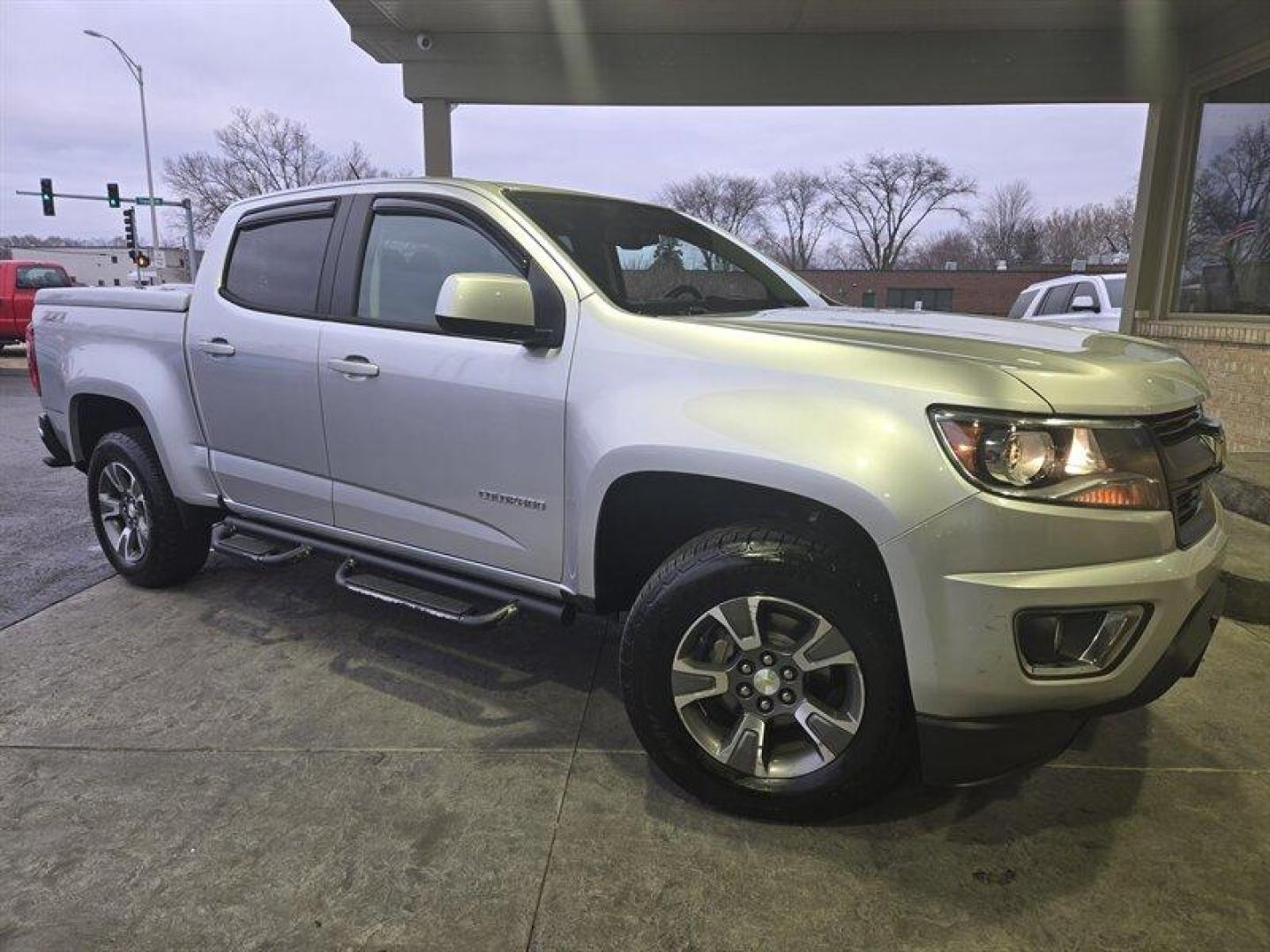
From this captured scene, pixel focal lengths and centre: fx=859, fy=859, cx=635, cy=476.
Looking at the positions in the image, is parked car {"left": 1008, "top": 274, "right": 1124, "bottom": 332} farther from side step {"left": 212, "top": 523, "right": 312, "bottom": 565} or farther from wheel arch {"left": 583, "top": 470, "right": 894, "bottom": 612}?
side step {"left": 212, "top": 523, "right": 312, "bottom": 565}

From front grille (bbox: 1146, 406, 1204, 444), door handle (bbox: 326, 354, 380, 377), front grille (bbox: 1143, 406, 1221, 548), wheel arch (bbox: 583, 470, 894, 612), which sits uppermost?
door handle (bbox: 326, 354, 380, 377)

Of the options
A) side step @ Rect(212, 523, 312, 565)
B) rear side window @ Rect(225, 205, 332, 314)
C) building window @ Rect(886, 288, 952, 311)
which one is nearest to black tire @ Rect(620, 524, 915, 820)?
side step @ Rect(212, 523, 312, 565)

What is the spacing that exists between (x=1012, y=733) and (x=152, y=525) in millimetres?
4054

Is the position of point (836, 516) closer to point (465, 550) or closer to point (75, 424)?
point (465, 550)

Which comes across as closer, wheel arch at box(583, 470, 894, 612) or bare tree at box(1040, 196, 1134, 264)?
wheel arch at box(583, 470, 894, 612)

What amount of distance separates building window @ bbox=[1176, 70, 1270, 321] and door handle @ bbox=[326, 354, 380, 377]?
26.3 feet

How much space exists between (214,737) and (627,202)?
2712 millimetres

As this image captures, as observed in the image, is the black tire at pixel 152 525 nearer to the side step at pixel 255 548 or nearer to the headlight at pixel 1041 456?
the side step at pixel 255 548

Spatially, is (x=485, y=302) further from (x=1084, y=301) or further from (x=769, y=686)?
(x=1084, y=301)

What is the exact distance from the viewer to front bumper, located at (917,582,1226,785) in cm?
218

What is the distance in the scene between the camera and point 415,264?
3379 millimetres

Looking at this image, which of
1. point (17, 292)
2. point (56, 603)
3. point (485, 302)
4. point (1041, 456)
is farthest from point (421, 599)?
point (17, 292)

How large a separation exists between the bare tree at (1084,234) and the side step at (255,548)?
58.4m

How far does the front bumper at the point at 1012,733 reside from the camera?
2.18m
